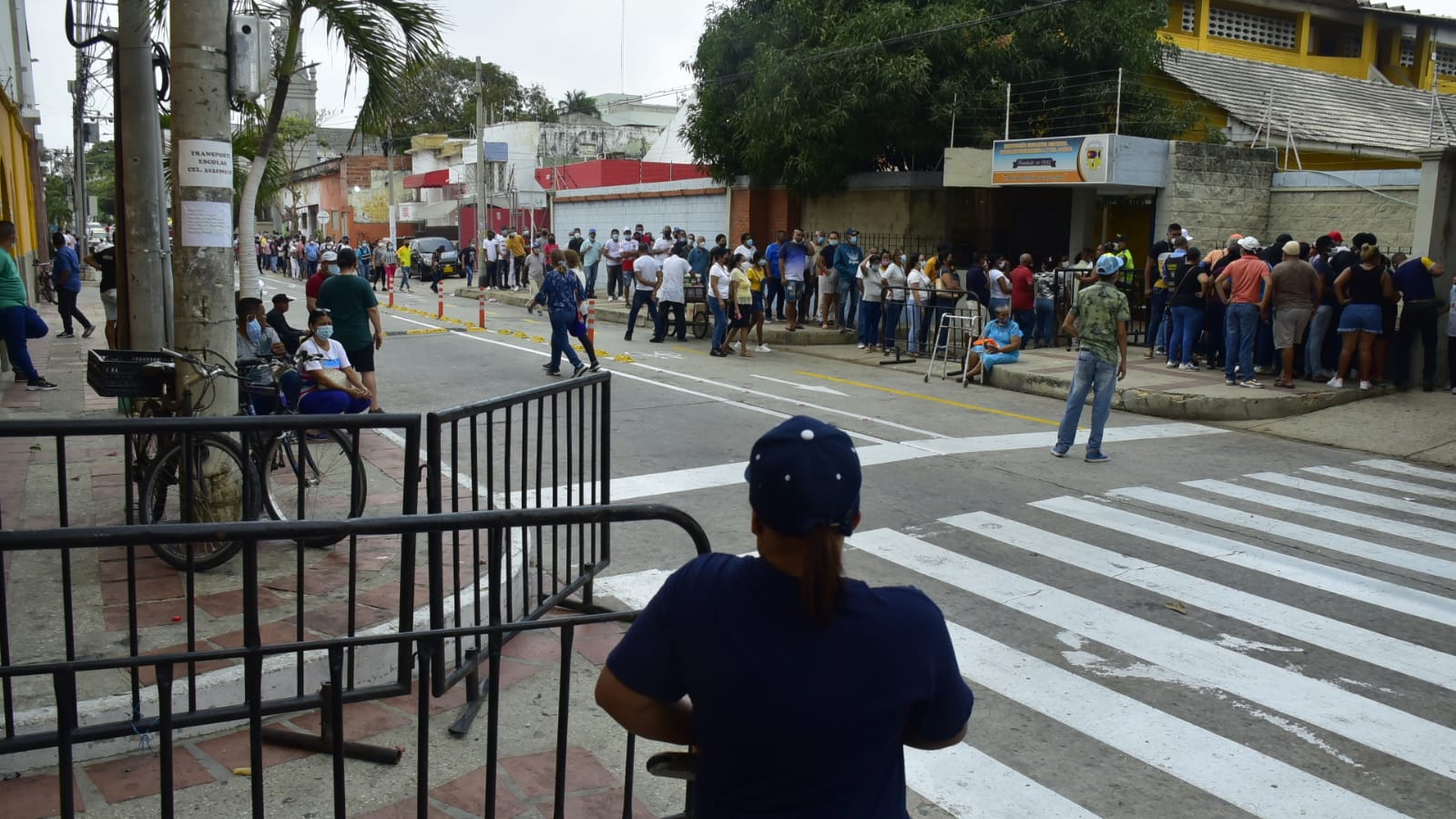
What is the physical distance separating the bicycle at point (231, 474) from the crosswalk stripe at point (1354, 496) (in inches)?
320

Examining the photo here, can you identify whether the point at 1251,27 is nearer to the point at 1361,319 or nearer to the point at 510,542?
the point at 1361,319

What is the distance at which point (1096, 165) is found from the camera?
19.3 m

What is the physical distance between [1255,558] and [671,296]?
14.5 metres

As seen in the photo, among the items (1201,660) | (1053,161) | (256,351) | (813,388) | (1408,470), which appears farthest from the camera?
(1053,161)

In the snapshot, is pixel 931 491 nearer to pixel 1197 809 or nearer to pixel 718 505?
pixel 718 505

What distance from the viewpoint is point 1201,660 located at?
5891 mm

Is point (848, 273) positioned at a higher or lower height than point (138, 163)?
lower

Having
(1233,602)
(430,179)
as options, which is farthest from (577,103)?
(1233,602)

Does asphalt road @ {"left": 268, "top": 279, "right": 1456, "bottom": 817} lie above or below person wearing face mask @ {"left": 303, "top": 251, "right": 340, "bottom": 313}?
below

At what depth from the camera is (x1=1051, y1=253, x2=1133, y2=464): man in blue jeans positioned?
1068cm

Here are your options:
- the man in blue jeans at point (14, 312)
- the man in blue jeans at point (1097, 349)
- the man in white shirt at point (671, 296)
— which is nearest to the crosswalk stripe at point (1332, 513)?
the man in blue jeans at point (1097, 349)

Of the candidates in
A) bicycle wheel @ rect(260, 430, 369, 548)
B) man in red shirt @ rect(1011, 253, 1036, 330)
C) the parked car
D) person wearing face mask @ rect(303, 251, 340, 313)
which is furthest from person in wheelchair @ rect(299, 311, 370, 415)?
the parked car

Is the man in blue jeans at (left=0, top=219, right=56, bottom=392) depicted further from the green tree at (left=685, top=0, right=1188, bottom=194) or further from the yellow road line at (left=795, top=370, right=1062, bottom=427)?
the green tree at (left=685, top=0, right=1188, bottom=194)

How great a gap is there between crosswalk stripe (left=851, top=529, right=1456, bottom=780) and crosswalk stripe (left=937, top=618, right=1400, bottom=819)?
535 millimetres
